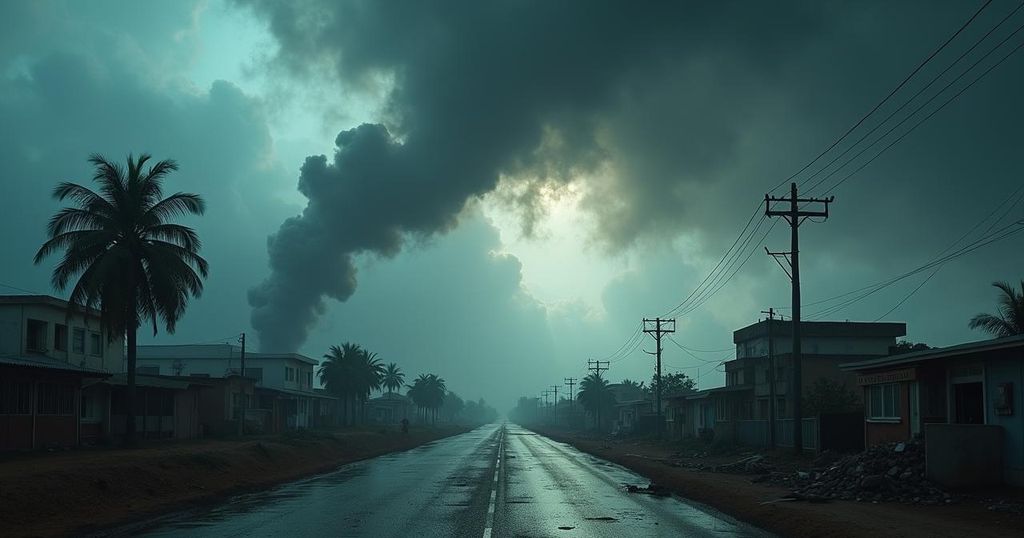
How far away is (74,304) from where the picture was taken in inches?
1453

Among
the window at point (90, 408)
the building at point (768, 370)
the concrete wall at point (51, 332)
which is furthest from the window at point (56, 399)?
the building at point (768, 370)

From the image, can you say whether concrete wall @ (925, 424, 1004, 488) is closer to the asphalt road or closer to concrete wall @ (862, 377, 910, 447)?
concrete wall @ (862, 377, 910, 447)

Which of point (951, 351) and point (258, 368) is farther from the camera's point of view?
point (258, 368)

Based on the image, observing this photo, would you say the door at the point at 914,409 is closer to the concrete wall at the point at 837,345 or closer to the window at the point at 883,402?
the window at the point at 883,402

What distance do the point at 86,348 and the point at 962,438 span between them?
138 ft

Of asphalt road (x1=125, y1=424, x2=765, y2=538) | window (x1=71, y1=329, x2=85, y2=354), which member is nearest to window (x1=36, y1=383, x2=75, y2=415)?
window (x1=71, y1=329, x2=85, y2=354)

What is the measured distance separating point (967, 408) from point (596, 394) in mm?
101564

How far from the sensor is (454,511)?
61.5 feet

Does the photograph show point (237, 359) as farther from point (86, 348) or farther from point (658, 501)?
point (658, 501)

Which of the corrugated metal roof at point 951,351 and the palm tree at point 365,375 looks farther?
the palm tree at point 365,375

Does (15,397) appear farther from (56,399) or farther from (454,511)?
(454,511)

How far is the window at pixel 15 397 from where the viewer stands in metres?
31.3

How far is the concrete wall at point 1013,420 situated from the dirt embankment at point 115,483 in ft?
66.1

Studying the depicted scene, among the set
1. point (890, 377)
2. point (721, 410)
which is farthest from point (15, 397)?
point (721, 410)
